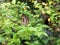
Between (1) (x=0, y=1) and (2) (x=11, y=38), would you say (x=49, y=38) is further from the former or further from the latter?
(1) (x=0, y=1)

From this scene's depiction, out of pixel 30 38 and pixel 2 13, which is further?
pixel 2 13

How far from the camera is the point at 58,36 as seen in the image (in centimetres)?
302

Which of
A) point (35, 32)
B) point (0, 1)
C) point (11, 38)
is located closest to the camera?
point (35, 32)

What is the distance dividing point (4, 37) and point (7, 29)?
6.1 inches

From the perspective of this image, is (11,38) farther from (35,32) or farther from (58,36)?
(58,36)

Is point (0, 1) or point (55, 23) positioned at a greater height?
point (0, 1)

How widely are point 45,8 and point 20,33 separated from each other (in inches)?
30.1

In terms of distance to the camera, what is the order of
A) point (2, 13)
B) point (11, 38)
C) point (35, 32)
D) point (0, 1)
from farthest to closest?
point (0, 1), point (2, 13), point (11, 38), point (35, 32)

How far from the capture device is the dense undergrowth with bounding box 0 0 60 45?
256cm

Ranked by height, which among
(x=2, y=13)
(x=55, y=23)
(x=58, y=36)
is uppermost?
(x=2, y=13)

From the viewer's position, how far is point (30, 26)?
2.66 m

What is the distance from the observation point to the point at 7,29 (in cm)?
265

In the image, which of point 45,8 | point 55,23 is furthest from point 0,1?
point 55,23

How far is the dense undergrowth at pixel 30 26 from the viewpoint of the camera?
2.56 meters
